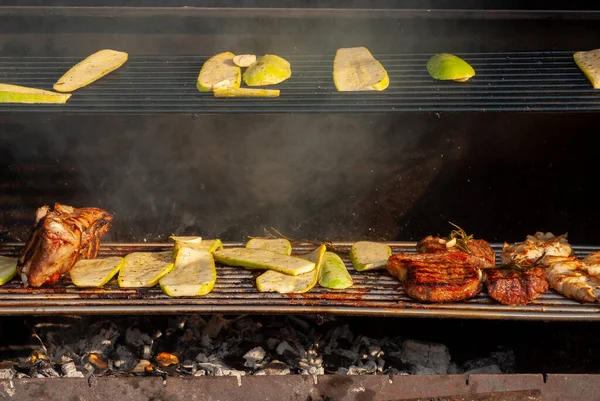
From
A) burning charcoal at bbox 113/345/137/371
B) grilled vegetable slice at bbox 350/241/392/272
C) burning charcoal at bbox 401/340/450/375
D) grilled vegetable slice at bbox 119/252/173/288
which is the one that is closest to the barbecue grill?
grilled vegetable slice at bbox 350/241/392/272

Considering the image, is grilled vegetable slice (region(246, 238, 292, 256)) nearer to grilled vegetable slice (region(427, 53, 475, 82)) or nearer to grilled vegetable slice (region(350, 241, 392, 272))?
grilled vegetable slice (region(350, 241, 392, 272))

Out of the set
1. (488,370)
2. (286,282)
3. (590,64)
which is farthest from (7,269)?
(590,64)

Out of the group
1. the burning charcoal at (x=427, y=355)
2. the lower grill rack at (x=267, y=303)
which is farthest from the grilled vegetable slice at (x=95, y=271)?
the burning charcoal at (x=427, y=355)

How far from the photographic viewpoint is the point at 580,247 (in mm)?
4742

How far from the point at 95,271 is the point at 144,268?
11.5 inches

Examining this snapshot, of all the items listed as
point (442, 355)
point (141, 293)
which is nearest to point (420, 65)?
point (442, 355)

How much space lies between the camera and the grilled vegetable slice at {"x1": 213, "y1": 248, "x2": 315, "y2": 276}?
3.97 metres

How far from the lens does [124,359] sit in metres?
4.50

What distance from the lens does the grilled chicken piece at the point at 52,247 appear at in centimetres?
380

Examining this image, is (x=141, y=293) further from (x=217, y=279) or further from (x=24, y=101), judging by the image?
(x=24, y=101)

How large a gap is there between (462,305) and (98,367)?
2476mm

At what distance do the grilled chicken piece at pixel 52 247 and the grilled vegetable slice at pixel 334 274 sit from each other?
1.52 metres

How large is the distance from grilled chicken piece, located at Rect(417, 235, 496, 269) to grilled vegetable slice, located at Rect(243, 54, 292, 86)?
1.49 m

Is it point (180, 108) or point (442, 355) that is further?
point (442, 355)
